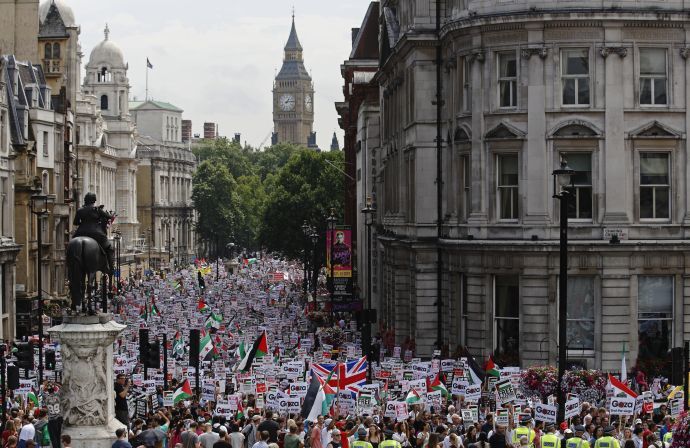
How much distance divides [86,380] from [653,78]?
89.7 feet

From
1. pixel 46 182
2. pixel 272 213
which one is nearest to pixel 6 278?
pixel 46 182

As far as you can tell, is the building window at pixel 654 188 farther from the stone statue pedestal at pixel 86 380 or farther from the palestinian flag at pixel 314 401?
the stone statue pedestal at pixel 86 380

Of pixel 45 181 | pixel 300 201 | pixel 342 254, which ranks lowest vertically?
pixel 342 254

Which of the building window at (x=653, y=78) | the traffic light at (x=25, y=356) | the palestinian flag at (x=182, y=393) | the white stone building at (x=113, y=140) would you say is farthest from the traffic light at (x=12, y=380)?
the white stone building at (x=113, y=140)

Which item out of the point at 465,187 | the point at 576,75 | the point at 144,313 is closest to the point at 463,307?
the point at 465,187

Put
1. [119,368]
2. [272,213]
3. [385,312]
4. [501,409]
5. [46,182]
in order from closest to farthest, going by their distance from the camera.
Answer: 1. [501,409]
2. [119,368]
3. [385,312]
4. [46,182]
5. [272,213]

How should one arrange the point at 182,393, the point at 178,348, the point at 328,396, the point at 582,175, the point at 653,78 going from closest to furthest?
the point at 328,396
the point at 182,393
the point at 653,78
the point at 582,175
the point at 178,348

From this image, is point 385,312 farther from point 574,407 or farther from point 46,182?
point 574,407

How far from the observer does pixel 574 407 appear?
106ft

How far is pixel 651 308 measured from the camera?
4891cm

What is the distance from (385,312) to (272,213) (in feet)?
235

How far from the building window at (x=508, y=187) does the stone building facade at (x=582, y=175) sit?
0.13 feet

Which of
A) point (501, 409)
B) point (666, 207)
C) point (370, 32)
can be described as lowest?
point (501, 409)

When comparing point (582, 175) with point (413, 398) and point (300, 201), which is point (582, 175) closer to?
point (413, 398)
